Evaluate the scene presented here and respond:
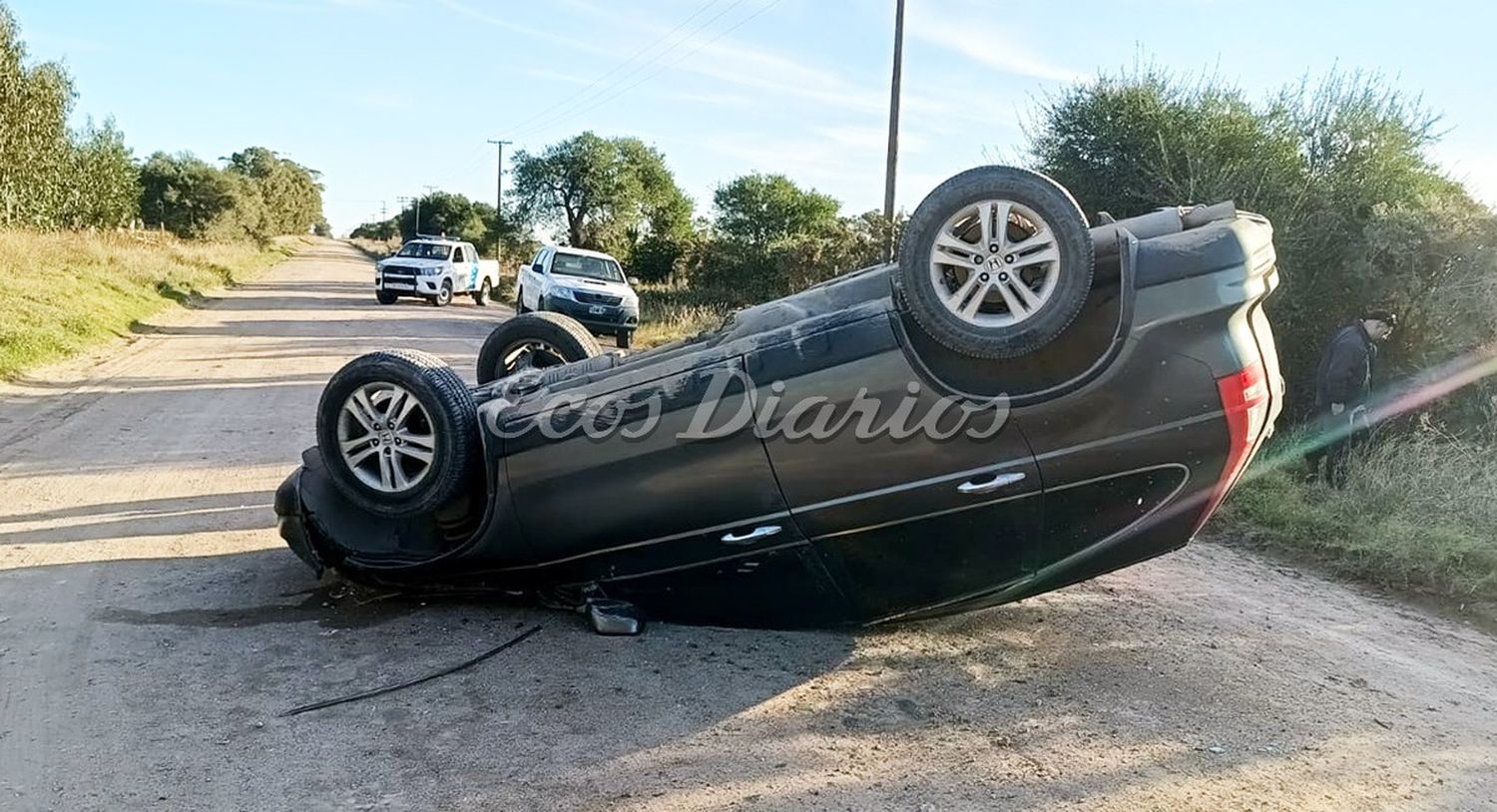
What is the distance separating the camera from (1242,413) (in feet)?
11.7

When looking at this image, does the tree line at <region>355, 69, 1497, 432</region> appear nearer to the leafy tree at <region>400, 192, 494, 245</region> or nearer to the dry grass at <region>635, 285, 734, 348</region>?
the dry grass at <region>635, 285, 734, 348</region>

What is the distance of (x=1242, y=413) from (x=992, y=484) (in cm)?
89

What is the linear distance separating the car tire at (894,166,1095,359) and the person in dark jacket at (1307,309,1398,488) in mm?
5450

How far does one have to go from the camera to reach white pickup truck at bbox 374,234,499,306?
26.0 metres

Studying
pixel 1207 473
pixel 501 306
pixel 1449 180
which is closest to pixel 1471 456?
pixel 1449 180

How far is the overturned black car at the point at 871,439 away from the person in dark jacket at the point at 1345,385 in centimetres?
473

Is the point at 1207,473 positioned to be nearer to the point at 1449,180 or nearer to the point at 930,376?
the point at 930,376

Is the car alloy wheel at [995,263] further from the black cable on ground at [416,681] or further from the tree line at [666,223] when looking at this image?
the tree line at [666,223]

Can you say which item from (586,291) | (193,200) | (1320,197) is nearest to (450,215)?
(193,200)

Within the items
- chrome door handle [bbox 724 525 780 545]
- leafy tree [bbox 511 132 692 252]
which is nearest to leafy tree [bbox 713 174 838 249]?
leafy tree [bbox 511 132 692 252]

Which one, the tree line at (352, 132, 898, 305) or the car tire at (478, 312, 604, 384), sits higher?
the tree line at (352, 132, 898, 305)

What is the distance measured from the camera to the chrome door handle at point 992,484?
3.70 m

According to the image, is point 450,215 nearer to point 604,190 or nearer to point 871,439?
point 604,190

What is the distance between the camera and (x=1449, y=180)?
33.8ft
